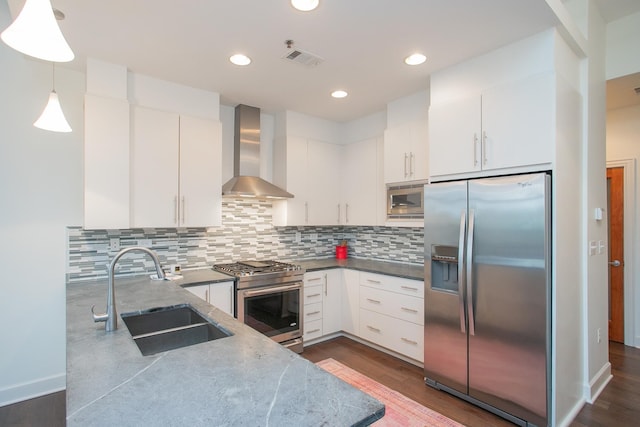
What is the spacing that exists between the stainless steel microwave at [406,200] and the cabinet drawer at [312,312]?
127 cm

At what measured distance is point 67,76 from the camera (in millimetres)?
2797

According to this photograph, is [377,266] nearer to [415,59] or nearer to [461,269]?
[461,269]

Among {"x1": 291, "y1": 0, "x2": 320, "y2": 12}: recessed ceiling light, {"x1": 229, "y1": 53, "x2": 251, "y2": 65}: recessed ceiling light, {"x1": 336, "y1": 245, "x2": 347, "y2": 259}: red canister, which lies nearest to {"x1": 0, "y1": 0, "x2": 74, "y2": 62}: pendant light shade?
{"x1": 291, "y1": 0, "x2": 320, "y2": 12}: recessed ceiling light

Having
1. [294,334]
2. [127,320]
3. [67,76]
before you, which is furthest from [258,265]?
[67,76]

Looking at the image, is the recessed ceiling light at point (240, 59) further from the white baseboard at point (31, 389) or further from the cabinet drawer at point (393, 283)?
the white baseboard at point (31, 389)

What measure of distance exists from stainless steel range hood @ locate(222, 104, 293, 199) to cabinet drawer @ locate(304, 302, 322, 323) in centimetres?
123

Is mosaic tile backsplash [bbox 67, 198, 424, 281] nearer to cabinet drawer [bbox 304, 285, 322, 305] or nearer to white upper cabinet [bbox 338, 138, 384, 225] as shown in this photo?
white upper cabinet [bbox 338, 138, 384, 225]

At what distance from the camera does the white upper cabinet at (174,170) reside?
2.84 metres

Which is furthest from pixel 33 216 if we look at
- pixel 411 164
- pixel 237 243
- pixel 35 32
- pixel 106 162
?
pixel 411 164

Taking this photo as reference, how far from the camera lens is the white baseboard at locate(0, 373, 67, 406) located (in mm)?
2572

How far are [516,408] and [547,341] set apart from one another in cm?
52

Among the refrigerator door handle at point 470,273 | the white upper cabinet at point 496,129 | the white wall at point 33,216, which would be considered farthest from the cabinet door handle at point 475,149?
the white wall at point 33,216

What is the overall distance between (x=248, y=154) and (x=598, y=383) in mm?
3826

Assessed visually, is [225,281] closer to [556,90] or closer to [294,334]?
[294,334]
